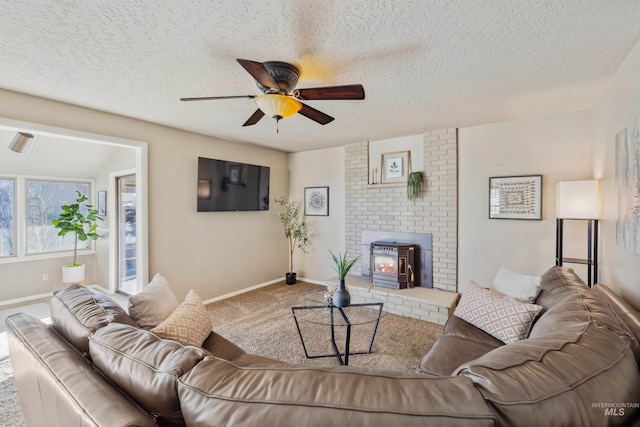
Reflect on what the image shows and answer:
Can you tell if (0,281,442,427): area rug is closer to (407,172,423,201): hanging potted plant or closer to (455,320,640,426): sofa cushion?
(455,320,640,426): sofa cushion

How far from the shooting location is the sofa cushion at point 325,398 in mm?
623

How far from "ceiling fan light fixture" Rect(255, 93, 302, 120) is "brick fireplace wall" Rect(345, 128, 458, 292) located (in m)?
2.54

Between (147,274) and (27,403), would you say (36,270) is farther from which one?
(27,403)

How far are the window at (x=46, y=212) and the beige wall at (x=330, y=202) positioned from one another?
12.4 ft

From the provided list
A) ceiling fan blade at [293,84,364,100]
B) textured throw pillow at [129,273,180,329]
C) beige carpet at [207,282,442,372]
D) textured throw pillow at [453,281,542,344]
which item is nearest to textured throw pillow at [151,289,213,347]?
textured throw pillow at [129,273,180,329]

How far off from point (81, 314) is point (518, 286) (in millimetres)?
2732

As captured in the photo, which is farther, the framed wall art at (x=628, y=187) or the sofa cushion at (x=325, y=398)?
the framed wall art at (x=628, y=187)

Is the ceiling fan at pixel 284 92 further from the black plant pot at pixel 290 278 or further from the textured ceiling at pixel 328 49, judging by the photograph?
the black plant pot at pixel 290 278

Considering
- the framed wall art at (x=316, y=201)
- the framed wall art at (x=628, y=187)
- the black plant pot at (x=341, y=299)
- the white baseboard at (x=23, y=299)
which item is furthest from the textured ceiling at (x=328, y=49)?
the white baseboard at (x=23, y=299)

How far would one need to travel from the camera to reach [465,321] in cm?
211

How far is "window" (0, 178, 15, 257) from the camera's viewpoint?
4.04 meters

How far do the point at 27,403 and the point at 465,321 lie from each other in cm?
260

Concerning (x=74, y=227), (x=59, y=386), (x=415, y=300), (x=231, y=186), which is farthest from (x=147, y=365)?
(x=74, y=227)

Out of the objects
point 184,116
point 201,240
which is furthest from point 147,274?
point 184,116
